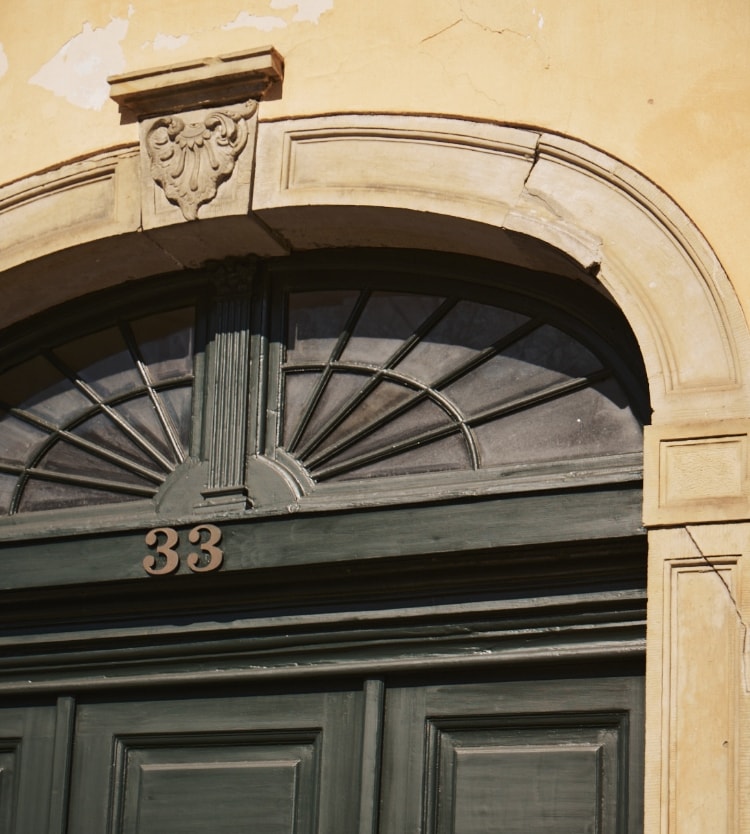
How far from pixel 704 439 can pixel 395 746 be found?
4.14 feet

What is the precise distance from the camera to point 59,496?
16.9 feet

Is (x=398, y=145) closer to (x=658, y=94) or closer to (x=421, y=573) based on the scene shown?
(x=658, y=94)

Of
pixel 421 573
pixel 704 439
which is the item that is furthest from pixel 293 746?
pixel 704 439

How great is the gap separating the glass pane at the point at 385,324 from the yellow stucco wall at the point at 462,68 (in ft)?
1.96

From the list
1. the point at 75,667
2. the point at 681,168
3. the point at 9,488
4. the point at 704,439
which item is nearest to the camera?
the point at 704,439

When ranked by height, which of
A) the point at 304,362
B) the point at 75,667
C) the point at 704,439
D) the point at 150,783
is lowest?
the point at 150,783

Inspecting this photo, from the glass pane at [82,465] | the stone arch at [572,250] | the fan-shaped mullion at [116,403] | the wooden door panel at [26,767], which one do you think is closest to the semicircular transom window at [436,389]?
the stone arch at [572,250]

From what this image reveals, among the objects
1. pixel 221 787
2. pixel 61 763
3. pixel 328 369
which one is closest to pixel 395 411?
pixel 328 369

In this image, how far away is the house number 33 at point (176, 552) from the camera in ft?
15.3

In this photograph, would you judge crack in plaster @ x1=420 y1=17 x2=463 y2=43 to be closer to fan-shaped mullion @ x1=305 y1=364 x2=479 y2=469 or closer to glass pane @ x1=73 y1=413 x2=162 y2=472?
fan-shaped mullion @ x1=305 y1=364 x2=479 y2=469

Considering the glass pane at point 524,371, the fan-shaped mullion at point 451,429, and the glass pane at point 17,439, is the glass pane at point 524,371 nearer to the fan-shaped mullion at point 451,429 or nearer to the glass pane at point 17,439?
the fan-shaped mullion at point 451,429

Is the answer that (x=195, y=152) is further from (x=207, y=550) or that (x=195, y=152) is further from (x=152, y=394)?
(x=207, y=550)

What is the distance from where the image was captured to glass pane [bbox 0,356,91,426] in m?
5.20

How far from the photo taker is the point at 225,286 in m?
5.05
